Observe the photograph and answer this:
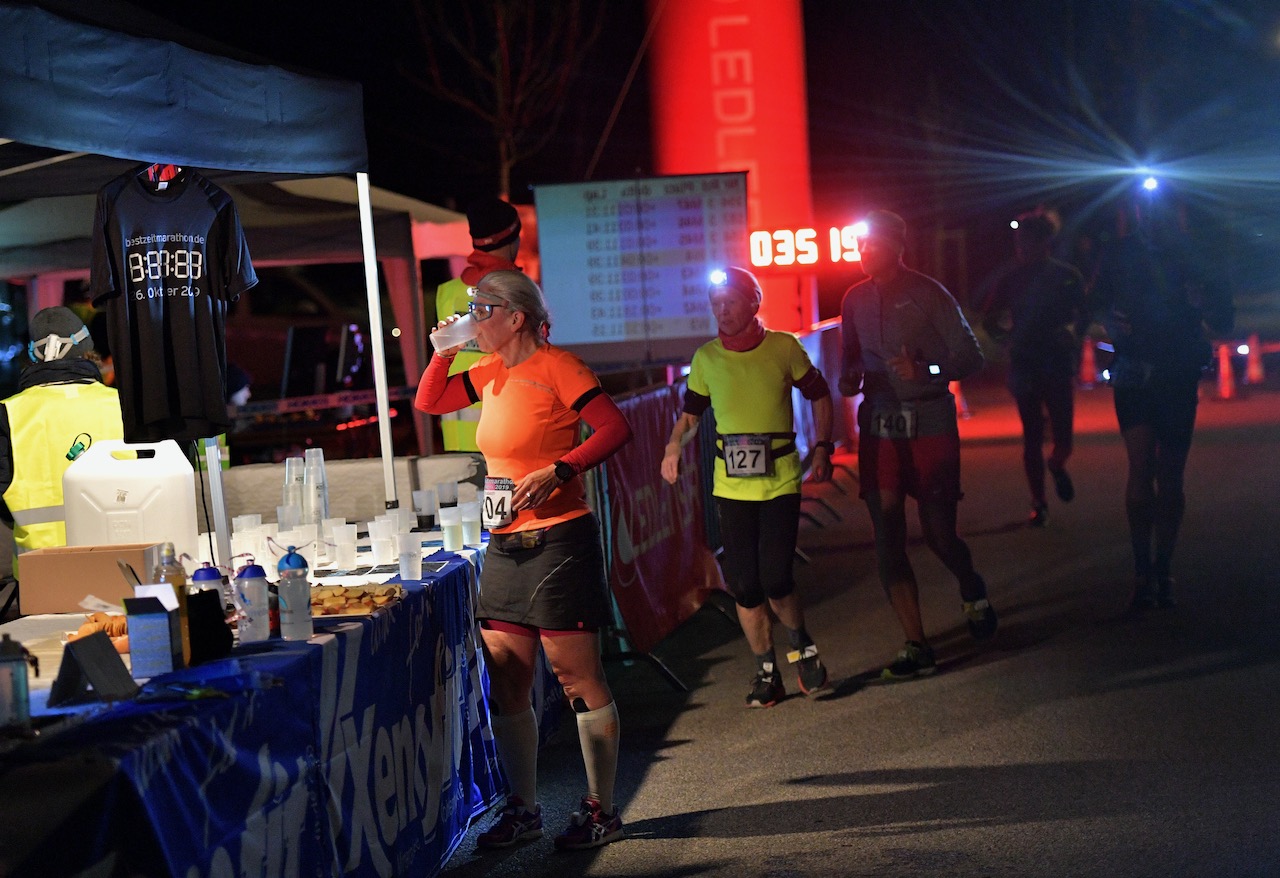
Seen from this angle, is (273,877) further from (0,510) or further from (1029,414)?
(1029,414)

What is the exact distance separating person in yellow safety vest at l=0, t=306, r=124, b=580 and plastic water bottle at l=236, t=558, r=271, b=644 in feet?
9.61

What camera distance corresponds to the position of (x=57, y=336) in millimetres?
6688

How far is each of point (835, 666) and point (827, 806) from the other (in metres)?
2.28

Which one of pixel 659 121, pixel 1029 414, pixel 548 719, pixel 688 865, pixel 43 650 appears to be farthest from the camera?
pixel 659 121

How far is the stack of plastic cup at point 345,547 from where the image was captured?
5.50 metres

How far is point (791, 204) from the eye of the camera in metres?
17.5

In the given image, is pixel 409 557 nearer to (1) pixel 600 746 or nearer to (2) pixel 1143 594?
(1) pixel 600 746

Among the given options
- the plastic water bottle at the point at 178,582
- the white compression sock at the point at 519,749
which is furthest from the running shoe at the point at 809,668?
the plastic water bottle at the point at 178,582

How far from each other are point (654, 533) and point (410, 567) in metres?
3.41

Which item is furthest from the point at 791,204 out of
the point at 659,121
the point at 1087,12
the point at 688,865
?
the point at 1087,12

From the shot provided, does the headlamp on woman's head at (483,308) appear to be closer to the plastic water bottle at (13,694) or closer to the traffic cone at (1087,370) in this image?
the plastic water bottle at (13,694)

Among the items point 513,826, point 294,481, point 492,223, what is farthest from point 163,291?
point 513,826

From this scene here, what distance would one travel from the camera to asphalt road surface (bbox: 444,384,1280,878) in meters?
4.77

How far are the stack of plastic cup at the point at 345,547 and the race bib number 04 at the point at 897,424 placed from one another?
292cm
